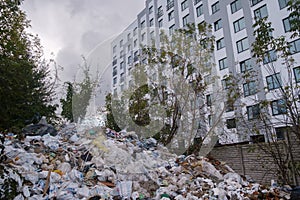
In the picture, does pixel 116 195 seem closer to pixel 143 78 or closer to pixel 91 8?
pixel 91 8

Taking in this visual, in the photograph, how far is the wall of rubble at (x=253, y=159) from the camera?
411 cm

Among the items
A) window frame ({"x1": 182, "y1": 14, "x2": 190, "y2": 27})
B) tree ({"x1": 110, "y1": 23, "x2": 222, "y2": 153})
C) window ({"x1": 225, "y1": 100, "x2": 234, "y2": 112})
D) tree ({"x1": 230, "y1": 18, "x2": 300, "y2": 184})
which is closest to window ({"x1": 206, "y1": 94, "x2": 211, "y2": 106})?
tree ({"x1": 110, "y1": 23, "x2": 222, "y2": 153})

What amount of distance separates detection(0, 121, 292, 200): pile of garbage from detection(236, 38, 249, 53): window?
811 centimetres

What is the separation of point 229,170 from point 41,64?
21.3 ft

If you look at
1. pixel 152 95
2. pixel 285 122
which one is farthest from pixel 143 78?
pixel 285 122

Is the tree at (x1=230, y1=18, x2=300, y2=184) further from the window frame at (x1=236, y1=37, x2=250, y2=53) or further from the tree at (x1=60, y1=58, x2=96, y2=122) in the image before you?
the window frame at (x1=236, y1=37, x2=250, y2=53)

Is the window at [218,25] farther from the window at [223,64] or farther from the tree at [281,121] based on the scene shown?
the tree at [281,121]

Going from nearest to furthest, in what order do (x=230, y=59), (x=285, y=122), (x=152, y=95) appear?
(x=285, y=122)
(x=152, y=95)
(x=230, y=59)

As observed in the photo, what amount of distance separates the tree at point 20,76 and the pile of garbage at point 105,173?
1.65 feet

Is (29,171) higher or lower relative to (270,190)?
higher

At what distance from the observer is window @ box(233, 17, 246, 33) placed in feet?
37.5

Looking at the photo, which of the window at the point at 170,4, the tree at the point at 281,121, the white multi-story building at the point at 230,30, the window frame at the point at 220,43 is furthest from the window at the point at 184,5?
the tree at the point at 281,121

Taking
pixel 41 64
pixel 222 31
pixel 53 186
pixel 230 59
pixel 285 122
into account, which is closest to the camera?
A: pixel 53 186

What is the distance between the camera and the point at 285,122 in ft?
13.2
